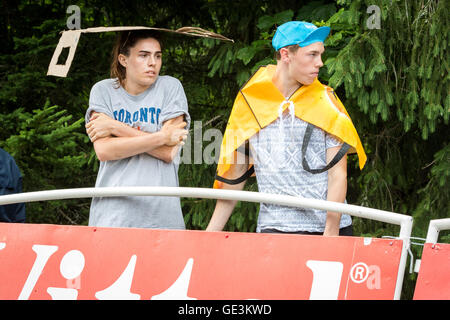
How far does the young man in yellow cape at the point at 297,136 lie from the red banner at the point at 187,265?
2.66 ft

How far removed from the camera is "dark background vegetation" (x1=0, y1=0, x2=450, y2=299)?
18.9 feet

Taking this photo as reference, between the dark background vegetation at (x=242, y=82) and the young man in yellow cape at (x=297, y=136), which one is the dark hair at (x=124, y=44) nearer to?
the young man in yellow cape at (x=297, y=136)

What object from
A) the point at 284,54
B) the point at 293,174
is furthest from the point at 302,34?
the point at 293,174

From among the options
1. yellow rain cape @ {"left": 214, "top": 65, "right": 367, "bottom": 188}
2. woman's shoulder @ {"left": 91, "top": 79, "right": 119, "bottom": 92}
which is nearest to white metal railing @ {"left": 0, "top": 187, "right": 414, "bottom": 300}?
yellow rain cape @ {"left": 214, "top": 65, "right": 367, "bottom": 188}

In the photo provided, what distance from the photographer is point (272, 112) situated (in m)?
3.90

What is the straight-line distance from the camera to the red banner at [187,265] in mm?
2854

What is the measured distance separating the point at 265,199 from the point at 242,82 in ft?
12.9

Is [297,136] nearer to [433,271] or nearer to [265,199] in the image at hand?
[265,199]

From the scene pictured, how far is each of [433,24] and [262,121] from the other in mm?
2430

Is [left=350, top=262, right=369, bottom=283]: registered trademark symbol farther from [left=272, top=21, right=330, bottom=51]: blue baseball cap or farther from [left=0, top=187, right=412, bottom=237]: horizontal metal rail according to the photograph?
[left=272, top=21, right=330, bottom=51]: blue baseball cap

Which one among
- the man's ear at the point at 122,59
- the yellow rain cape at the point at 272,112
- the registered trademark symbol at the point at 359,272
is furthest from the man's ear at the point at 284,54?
the registered trademark symbol at the point at 359,272

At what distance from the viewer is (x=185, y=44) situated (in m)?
7.79

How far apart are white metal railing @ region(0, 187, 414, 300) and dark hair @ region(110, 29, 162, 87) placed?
1.14 metres
